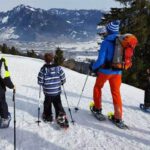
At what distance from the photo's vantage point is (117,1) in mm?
39812

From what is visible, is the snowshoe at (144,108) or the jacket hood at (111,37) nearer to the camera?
the jacket hood at (111,37)

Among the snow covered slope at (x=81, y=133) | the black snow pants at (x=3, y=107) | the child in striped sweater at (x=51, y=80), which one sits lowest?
the snow covered slope at (x=81, y=133)

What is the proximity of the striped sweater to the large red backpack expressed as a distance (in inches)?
49.1

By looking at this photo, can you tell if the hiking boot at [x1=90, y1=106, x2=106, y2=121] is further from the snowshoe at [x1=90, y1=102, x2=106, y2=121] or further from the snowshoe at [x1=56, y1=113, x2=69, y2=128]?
the snowshoe at [x1=56, y1=113, x2=69, y2=128]

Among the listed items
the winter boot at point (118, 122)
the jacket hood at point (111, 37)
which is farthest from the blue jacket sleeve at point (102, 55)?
the winter boot at point (118, 122)

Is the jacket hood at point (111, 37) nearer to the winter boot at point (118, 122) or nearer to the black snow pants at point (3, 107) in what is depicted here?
the winter boot at point (118, 122)

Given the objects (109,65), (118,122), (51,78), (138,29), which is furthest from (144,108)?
(138,29)

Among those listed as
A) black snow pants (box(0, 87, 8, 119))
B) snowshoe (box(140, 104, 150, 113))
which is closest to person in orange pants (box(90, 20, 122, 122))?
black snow pants (box(0, 87, 8, 119))

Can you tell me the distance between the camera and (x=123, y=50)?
8.32 metres

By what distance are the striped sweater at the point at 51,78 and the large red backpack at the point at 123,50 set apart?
4.09 ft

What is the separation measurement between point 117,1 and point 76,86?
84.0 ft

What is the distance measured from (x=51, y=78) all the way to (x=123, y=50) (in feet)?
5.61

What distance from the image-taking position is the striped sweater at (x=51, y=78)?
28.3ft

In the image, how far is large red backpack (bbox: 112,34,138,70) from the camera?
26.8ft
